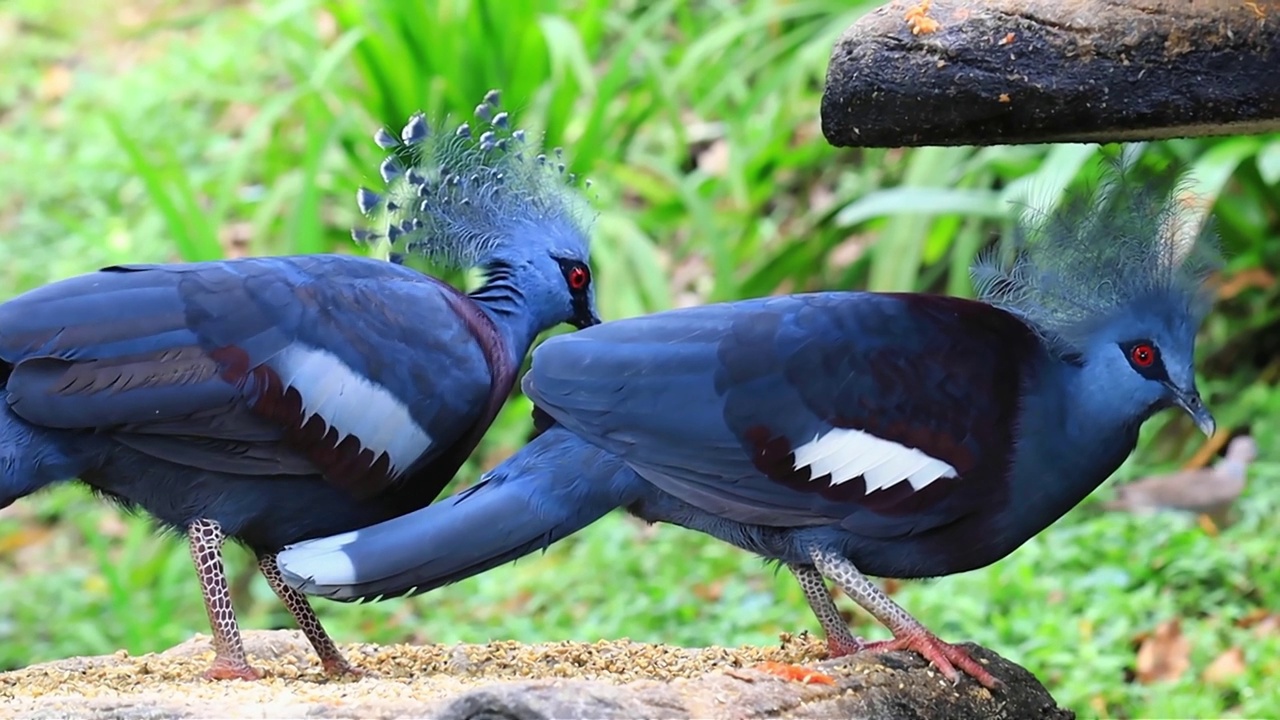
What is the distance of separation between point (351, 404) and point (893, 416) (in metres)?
1.07

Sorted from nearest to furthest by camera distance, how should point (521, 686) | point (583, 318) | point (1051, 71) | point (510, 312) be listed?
point (521, 686), point (1051, 71), point (510, 312), point (583, 318)

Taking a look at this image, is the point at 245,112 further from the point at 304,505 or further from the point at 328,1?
the point at 304,505

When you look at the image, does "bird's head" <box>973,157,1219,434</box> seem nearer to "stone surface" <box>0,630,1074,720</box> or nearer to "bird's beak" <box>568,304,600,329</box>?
"stone surface" <box>0,630,1074,720</box>

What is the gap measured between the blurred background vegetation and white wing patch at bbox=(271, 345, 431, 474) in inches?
88.2

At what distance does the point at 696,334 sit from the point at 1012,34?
0.85 m

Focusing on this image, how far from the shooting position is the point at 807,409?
2.98 meters

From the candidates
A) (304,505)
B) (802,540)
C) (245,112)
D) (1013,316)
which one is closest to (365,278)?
(304,505)

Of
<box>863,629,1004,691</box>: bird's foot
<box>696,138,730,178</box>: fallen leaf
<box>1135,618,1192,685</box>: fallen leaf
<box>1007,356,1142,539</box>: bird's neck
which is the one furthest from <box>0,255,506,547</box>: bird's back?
<box>696,138,730,178</box>: fallen leaf

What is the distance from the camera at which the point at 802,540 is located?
3.00m

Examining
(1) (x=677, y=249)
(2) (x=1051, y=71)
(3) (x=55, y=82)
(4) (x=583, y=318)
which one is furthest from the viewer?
(3) (x=55, y=82)

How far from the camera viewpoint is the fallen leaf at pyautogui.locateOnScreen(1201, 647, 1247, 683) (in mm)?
4508

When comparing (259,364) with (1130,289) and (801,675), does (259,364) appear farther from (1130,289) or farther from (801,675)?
(1130,289)

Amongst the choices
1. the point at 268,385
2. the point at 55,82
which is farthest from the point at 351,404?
the point at 55,82

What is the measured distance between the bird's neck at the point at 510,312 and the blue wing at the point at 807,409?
32 centimetres
